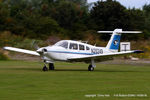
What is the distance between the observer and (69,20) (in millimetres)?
73000

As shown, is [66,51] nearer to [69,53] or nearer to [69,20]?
[69,53]

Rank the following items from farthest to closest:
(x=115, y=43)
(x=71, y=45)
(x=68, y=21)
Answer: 1. (x=68, y=21)
2. (x=115, y=43)
3. (x=71, y=45)

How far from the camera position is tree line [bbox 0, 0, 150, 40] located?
64.8 meters

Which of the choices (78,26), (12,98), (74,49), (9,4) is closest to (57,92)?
(12,98)

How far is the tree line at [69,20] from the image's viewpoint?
64812mm

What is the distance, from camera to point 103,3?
7094 cm

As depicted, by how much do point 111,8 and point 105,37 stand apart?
20.0 feet

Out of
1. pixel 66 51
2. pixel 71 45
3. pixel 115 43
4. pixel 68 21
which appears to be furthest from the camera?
pixel 68 21

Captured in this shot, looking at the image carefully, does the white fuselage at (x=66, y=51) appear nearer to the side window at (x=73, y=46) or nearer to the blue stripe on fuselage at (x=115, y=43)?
the side window at (x=73, y=46)

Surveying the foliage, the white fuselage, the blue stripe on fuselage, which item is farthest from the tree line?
the white fuselage

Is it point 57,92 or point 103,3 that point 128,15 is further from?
point 57,92

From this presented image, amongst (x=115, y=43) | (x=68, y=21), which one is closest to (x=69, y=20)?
(x=68, y=21)

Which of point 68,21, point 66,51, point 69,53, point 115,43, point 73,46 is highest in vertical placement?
point 68,21

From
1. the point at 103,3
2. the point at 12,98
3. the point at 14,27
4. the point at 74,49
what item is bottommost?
the point at 12,98
